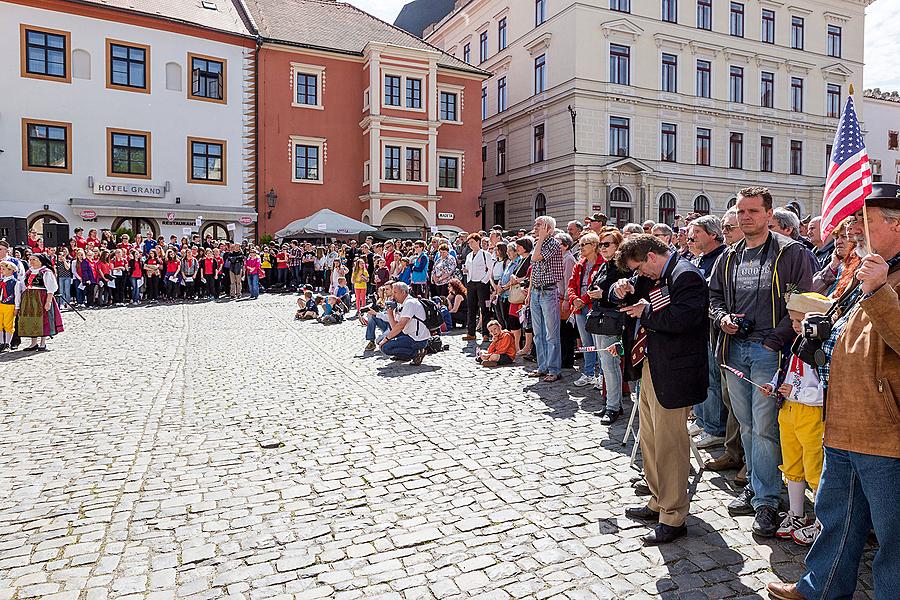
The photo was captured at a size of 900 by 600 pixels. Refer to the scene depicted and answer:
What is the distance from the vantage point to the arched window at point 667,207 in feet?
131

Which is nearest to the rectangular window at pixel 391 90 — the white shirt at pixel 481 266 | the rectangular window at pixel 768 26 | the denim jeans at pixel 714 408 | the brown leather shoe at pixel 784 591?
the white shirt at pixel 481 266

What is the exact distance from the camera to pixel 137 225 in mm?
29719

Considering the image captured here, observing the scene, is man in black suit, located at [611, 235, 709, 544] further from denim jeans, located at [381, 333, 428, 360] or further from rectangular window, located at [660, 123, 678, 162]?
rectangular window, located at [660, 123, 678, 162]

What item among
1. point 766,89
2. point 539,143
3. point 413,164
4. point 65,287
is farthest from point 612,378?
point 766,89

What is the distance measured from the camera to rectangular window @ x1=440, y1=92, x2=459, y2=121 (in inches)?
1448

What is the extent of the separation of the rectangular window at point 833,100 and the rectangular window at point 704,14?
456 inches

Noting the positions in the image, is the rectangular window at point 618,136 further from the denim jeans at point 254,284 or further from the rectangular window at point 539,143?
the denim jeans at point 254,284

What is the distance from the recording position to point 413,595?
3756 millimetres

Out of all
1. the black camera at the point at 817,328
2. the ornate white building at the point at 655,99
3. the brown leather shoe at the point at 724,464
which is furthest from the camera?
the ornate white building at the point at 655,99

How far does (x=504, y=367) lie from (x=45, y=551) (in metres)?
7.38

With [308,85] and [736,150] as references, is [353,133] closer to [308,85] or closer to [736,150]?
[308,85]

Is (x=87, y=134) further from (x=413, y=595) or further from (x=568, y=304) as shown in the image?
(x=413, y=595)

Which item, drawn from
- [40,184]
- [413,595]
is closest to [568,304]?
[413,595]

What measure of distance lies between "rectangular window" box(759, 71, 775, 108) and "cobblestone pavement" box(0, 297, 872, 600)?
138ft
